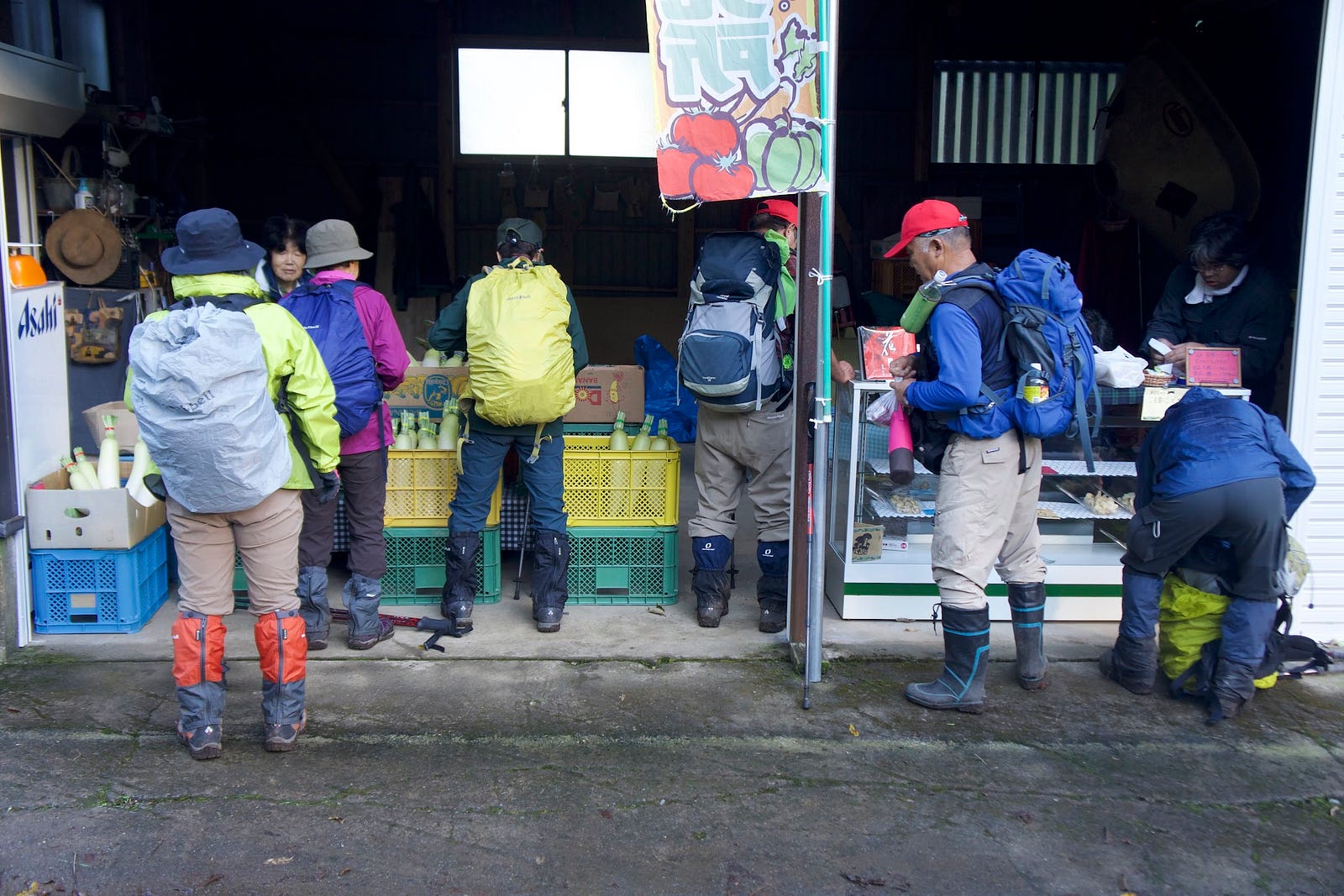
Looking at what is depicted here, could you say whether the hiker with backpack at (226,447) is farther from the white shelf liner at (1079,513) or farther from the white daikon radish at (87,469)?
the white shelf liner at (1079,513)

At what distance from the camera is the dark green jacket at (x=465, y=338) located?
16.3ft

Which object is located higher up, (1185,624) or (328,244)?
(328,244)

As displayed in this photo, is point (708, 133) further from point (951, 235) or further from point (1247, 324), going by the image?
point (1247, 324)

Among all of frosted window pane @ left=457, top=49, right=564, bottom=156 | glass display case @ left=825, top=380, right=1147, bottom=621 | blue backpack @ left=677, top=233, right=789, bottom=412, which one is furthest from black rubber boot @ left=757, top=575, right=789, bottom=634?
frosted window pane @ left=457, top=49, right=564, bottom=156

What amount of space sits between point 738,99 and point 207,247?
191cm

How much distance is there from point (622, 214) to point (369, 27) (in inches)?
116

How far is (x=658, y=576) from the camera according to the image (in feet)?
17.8

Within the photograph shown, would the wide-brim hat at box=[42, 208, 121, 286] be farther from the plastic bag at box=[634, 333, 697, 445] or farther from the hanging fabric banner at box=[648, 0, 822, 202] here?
the hanging fabric banner at box=[648, 0, 822, 202]

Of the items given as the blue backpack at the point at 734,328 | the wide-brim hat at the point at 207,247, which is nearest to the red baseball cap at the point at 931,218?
the blue backpack at the point at 734,328

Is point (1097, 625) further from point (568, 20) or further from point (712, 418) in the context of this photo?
point (568, 20)

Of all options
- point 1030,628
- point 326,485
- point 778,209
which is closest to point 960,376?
point 1030,628

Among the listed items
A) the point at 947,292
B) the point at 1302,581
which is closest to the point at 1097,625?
the point at 1302,581

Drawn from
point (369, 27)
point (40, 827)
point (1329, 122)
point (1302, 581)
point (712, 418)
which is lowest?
point (40, 827)

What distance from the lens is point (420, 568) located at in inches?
211
